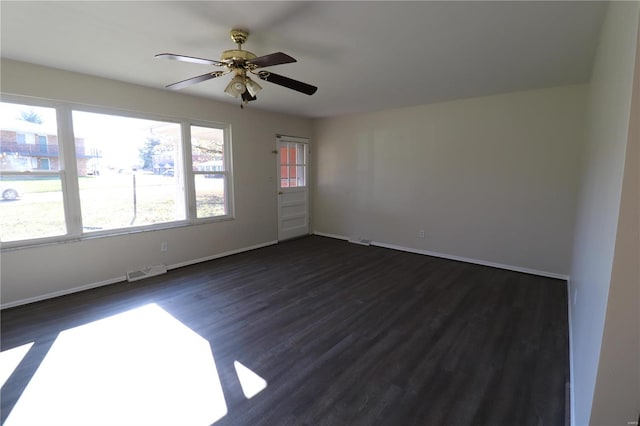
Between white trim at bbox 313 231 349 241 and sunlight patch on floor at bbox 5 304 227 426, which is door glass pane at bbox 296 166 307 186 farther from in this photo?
sunlight patch on floor at bbox 5 304 227 426

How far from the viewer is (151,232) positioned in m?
3.95

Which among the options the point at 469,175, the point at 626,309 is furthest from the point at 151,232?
the point at 469,175

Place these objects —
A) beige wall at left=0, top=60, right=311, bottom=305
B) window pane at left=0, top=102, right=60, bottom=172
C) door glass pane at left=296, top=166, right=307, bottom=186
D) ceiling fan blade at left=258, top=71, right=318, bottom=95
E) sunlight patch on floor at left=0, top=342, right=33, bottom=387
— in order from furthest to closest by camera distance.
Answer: door glass pane at left=296, top=166, right=307, bottom=186 < beige wall at left=0, top=60, right=311, bottom=305 < window pane at left=0, top=102, right=60, bottom=172 < ceiling fan blade at left=258, top=71, right=318, bottom=95 < sunlight patch on floor at left=0, top=342, right=33, bottom=387

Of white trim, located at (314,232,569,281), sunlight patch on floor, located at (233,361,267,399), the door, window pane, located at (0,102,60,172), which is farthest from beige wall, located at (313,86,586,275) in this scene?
window pane, located at (0,102,60,172)

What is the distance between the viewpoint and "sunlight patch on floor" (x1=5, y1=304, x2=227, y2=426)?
1.68 metres

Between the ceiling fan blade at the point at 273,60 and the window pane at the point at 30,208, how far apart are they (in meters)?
2.76

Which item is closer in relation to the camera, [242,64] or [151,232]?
[242,64]

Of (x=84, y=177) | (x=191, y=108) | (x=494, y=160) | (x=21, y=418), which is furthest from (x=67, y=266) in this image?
(x=494, y=160)

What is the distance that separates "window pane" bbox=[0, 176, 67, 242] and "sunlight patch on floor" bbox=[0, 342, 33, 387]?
51.6 inches

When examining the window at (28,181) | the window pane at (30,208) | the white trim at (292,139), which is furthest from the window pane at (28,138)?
the white trim at (292,139)

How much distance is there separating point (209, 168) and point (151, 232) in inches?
49.8

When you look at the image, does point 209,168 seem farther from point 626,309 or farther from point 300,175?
point 626,309

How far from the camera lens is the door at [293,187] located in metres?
5.74

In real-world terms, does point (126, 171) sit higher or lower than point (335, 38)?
lower
